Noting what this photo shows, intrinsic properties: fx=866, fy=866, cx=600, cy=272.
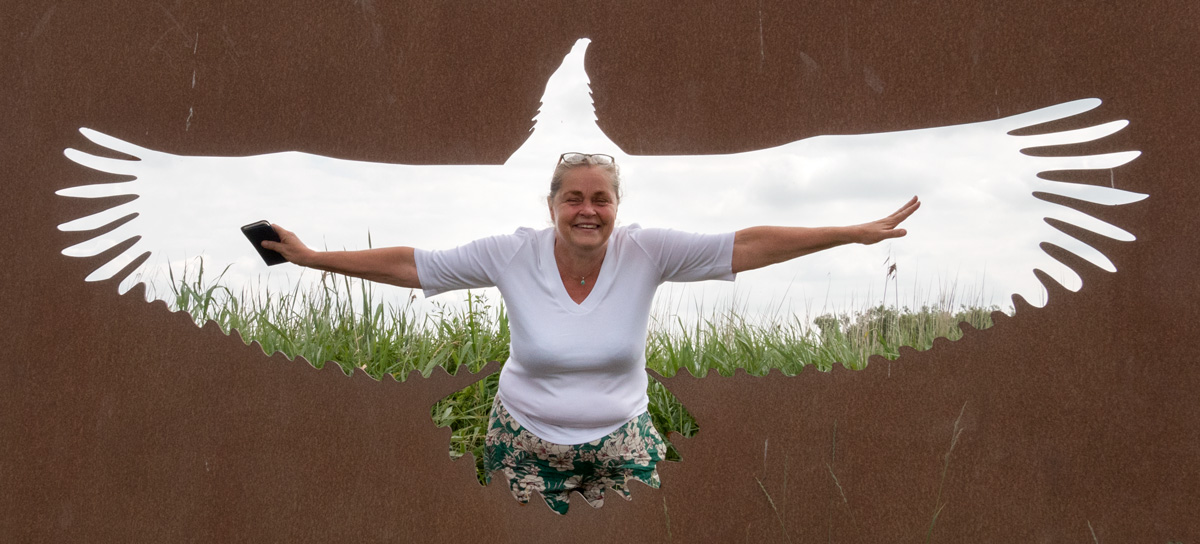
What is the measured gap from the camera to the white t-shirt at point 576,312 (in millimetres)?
2480

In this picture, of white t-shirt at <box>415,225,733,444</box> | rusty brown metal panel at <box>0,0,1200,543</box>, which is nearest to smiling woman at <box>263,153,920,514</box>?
white t-shirt at <box>415,225,733,444</box>

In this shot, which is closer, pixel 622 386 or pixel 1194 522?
pixel 622 386

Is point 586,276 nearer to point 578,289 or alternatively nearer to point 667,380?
point 578,289

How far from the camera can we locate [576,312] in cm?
249

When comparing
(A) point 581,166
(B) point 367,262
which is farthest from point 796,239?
(B) point 367,262

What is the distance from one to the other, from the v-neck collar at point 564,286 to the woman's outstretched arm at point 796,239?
369mm

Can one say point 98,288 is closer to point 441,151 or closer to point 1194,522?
point 441,151

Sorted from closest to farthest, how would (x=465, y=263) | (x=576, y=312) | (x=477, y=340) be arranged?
(x=576, y=312) → (x=465, y=263) → (x=477, y=340)

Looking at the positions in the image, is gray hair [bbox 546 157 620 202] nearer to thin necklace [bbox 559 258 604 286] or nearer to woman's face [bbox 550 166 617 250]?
woman's face [bbox 550 166 617 250]

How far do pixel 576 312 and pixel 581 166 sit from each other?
0.43m

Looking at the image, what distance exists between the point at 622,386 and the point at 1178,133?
1.91 m

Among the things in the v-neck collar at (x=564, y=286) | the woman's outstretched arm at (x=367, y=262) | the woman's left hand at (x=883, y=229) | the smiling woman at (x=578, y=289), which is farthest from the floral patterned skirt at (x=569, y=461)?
the woman's left hand at (x=883, y=229)

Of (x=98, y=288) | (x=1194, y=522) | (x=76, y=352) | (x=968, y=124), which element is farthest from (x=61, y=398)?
(x=1194, y=522)

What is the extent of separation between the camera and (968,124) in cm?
272
